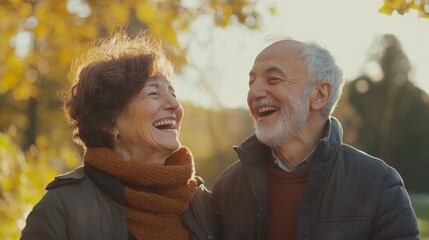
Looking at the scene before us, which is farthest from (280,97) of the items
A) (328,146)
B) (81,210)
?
(81,210)

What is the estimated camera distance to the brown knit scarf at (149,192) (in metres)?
3.87

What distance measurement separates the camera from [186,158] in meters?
4.10

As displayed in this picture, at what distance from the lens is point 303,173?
4.07 m

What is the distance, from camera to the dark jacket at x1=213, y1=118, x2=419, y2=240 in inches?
150

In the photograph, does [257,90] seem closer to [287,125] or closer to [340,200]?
[287,125]

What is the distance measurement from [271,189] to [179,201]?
19.3 inches

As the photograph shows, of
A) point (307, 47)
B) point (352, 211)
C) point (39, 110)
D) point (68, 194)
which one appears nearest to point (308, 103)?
point (307, 47)

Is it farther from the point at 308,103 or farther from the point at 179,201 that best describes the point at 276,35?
the point at 179,201

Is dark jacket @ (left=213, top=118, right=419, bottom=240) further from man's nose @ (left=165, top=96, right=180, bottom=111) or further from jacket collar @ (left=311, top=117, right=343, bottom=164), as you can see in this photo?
man's nose @ (left=165, top=96, right=180, bottom=111)

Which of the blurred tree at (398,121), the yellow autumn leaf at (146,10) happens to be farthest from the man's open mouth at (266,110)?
A: the blurred tree at (398,121)

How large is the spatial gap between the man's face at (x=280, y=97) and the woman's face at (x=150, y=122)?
40 cm

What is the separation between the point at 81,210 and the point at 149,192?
1.13 ft

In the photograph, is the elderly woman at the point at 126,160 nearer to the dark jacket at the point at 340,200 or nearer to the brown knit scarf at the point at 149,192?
the brown knit scarf at the point at 149,192

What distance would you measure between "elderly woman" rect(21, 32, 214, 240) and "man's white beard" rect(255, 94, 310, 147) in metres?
0.39
